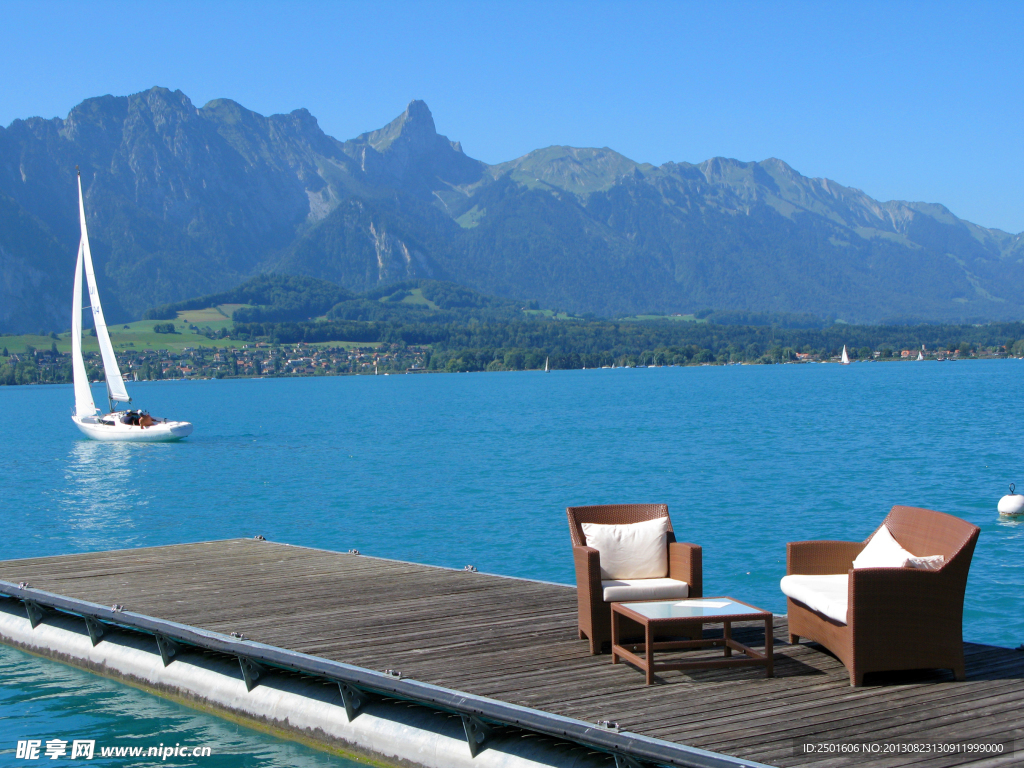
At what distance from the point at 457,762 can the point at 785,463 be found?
92.4 ft

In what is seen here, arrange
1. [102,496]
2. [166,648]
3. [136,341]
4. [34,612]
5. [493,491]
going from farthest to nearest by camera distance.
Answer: [136,341]
[102,496]
[493,491]
[34,612]
[166,648]

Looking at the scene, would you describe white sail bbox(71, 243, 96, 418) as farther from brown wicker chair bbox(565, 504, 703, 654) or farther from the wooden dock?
Answer: brown wicker chair bbox(565, 504, 703, 654)

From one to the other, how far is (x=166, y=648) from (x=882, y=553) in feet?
19.1

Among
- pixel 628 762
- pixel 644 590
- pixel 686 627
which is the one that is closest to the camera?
pixel 628 762

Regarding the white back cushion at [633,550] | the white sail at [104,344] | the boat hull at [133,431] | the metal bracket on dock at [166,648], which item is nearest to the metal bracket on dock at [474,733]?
the white back cushion at [633,550]

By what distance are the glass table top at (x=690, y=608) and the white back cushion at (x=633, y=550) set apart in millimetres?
580

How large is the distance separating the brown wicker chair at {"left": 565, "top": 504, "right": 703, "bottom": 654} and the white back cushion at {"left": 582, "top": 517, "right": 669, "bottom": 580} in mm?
77

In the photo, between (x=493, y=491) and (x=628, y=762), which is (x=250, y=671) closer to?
(x=628, y=762)

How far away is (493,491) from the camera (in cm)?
2758

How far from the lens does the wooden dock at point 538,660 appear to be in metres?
5.35

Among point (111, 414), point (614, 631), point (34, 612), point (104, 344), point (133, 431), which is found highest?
point (104, 344)

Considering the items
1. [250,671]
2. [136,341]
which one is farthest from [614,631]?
[136,341]

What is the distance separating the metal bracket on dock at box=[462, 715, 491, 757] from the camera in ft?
19.5

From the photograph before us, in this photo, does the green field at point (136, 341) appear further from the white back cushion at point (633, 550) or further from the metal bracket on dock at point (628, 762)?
the metal bracket on dock at point (628, 762)
